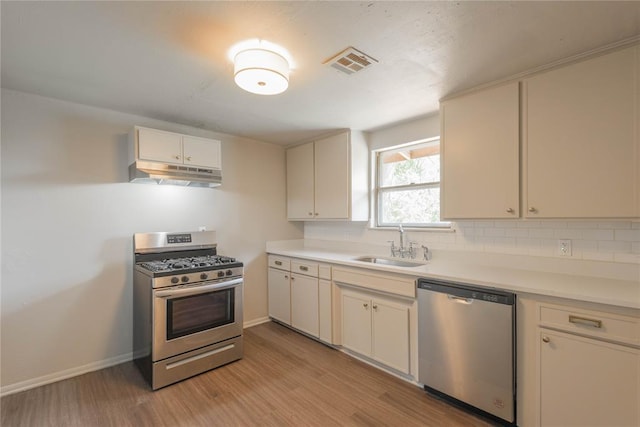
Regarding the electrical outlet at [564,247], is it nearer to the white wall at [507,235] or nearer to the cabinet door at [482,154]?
the white wall at [507,235]

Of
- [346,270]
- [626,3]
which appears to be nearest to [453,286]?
[346,270]

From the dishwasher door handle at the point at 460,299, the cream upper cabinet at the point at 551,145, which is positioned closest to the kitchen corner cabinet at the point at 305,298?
the dishwasher door handle at the point at 460,299

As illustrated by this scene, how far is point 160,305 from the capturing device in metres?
2.36

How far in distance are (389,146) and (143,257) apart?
2.79 m

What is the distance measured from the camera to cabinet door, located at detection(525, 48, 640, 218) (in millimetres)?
1681

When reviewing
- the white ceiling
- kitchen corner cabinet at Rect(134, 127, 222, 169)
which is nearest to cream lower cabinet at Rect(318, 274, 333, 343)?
kitchen corner cabinet at Rect(134, 127, 222, 169)

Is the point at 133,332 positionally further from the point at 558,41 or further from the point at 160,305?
the point at 558,41

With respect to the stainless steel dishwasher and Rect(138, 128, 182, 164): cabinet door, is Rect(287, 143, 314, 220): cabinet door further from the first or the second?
the stainless steel dishwasher

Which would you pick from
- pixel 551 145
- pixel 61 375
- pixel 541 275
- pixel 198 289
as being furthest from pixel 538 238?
pixel 61 375

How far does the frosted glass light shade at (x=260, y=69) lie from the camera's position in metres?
1.68

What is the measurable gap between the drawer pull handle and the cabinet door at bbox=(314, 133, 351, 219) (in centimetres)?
207

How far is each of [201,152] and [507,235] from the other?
289 cm

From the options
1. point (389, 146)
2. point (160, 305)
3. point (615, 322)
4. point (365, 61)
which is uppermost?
point (365, 61)

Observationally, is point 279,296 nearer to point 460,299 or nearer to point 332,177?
point 332,177
